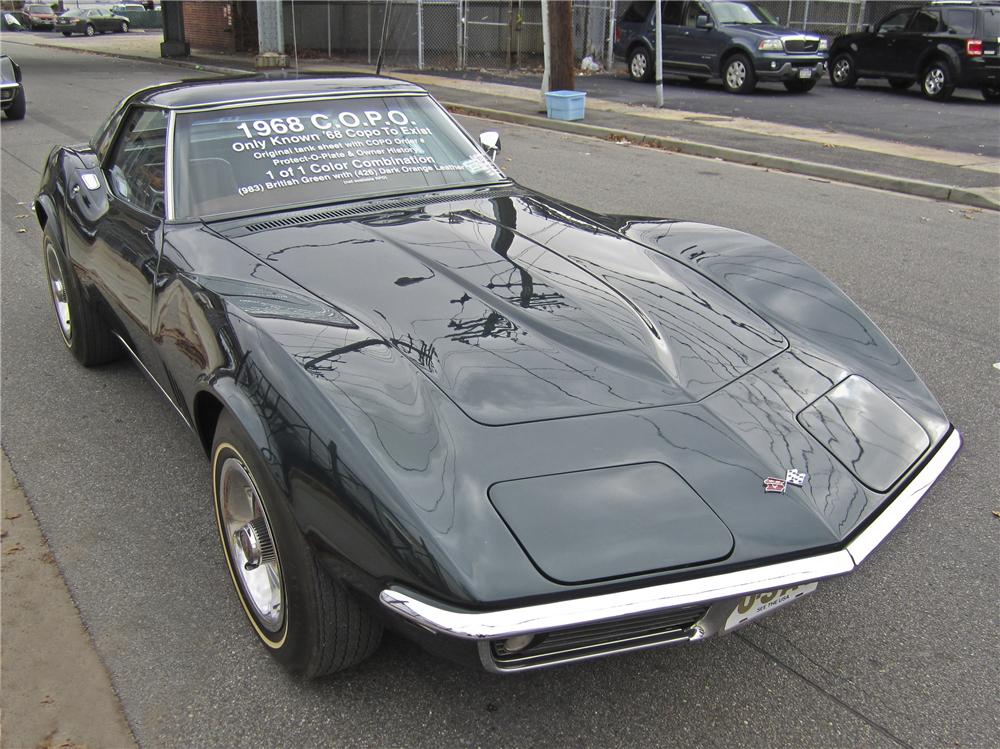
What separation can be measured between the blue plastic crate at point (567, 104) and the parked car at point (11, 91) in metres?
8.08

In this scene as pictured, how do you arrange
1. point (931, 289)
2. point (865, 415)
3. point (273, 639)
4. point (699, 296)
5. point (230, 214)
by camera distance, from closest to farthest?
point (273, 639), point (865, 415), point (699, 296), point (230, 214), point (931, 289)

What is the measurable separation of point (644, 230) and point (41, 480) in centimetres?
264

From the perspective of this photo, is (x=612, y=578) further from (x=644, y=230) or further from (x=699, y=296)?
(x=644, y=230)

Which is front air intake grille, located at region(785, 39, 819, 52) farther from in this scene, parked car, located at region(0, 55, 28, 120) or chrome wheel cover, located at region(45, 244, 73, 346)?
chrome wheel cover, located at region(45, 244, 73, 346)

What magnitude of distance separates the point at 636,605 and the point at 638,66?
1979cm

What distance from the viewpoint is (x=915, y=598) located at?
112 inches

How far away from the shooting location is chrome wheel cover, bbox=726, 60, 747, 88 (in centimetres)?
1766

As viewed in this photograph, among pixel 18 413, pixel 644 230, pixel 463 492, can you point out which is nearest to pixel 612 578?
pixel 463 492

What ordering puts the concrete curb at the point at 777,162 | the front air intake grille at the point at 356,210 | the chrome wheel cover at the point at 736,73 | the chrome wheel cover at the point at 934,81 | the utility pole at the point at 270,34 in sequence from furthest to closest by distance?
the utility pole at the point at 270,34, the chrome wheel cover at the point at 736,73, the chrome wheel cover at the point at 934,81, the concrete curb at the point at 777,162, the front air intake grille at the point at 356,210

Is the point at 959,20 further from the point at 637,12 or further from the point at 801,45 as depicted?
the point at 637,12

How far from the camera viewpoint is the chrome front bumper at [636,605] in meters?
1.89

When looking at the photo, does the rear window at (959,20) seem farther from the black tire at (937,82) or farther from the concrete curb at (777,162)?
the concrete curb at (777,162)

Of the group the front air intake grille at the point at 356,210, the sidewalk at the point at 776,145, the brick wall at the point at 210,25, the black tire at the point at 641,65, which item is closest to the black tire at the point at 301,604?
the front air intake grille at the point at 356,210

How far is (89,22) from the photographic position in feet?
145
